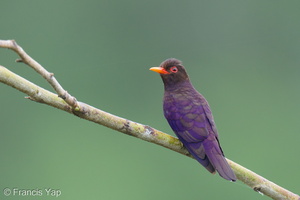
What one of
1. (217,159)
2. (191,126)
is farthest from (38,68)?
(191,126)

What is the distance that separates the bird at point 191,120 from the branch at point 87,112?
145 millimetres

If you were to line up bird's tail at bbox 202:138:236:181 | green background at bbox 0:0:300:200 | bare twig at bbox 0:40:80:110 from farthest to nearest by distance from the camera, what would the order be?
green background at bbox 0:0:300:200 < bird's tail at bbox 202:138:236:181 < bare twig at bbox 0:40:80:110

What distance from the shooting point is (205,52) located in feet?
82.5

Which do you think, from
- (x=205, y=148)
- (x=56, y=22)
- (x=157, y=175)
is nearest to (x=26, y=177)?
(x=157, y=175)

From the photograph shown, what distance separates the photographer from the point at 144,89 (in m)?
22.4

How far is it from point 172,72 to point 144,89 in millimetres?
15229

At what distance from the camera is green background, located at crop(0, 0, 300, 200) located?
54.4 ft

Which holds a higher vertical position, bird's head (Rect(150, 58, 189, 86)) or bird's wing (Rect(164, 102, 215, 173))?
bird's head (Rect(150, 58, 189, 86))

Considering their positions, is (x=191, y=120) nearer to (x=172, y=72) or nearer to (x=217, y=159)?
(x=217, y=159)

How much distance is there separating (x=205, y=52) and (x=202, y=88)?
4.02 metres

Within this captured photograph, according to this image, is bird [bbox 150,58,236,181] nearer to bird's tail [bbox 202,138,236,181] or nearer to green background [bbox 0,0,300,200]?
bird's tail [bbox 202,138,236,181]

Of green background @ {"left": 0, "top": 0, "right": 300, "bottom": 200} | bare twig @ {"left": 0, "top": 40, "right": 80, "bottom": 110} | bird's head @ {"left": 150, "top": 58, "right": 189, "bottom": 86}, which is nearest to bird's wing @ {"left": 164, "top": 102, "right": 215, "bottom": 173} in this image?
bird's head @ {"left": 150, "top": 58, "right": 189, "bottom": 86}

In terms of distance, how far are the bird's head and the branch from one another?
1354 millimetres

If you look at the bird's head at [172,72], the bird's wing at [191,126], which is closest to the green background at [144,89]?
the bird's head at [172,72]
